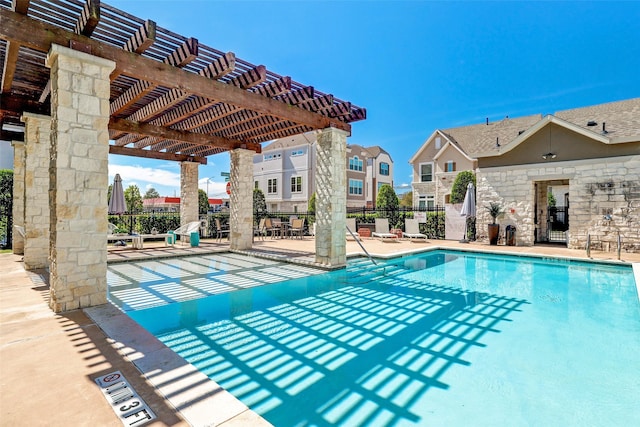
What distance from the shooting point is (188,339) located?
3.84 metres

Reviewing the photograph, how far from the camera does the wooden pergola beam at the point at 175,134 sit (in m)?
8.59

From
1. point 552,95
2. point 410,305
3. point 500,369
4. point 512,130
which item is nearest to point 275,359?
point 500,369

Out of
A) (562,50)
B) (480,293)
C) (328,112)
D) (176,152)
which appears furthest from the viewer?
(562,50)

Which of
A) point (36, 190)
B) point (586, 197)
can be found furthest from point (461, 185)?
point (36, 190)

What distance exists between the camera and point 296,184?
95.4 feet

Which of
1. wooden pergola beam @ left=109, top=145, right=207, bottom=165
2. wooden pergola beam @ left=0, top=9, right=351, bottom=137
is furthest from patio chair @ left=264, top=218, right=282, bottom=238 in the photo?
wooden pergola beam @ left=0, top=9, right=351, bottom=137

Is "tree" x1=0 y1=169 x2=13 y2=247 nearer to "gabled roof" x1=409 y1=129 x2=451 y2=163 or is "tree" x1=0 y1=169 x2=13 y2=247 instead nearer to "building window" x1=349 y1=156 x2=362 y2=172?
"building window" x1=349 y1=156 x2=362 y2=172

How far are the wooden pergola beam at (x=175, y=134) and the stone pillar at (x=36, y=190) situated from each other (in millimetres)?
1585

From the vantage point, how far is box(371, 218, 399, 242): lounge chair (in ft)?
48.2

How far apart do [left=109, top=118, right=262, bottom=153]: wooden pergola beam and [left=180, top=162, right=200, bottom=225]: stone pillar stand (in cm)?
316

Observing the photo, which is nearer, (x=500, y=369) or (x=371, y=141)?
(x=500, y=369)

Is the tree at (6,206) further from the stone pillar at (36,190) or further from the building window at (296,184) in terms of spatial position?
the building window at (296,184)

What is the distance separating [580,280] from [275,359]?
25.4ft

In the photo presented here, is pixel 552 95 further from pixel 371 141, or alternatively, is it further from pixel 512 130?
pixel 371 141
